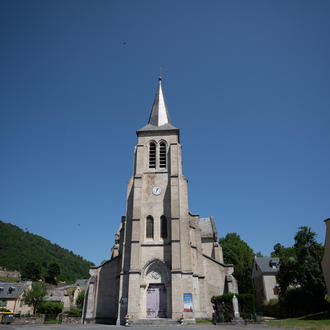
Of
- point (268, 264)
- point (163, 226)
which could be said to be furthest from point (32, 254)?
point (163, 226)

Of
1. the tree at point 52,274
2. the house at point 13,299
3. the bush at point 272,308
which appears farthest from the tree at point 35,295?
the tree at point 52,274

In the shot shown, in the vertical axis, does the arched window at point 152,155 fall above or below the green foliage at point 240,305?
above

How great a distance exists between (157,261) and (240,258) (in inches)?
997

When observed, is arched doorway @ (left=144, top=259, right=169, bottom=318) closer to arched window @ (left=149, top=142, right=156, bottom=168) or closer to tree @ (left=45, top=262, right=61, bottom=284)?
arched window @ (left=149, top=142, right=156, bottom=168)

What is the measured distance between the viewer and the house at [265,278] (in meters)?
35.7

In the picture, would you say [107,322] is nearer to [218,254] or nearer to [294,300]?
[218,254]

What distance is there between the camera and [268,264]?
38969mm

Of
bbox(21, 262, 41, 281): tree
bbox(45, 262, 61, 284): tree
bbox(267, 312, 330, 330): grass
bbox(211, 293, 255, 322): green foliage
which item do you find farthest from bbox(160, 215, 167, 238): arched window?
bbox(21, 262, 41, 281): tree

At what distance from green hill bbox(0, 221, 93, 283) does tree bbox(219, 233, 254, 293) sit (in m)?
76.3

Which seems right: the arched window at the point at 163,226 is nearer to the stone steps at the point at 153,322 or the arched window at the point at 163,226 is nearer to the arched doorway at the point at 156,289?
the arched doorway at the point at 156,289

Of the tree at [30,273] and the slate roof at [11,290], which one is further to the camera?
the tree at [30,273]

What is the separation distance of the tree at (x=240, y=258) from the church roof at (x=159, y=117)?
82.2 feet

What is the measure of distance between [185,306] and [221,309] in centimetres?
274

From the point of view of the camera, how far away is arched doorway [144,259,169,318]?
21.2 meters
